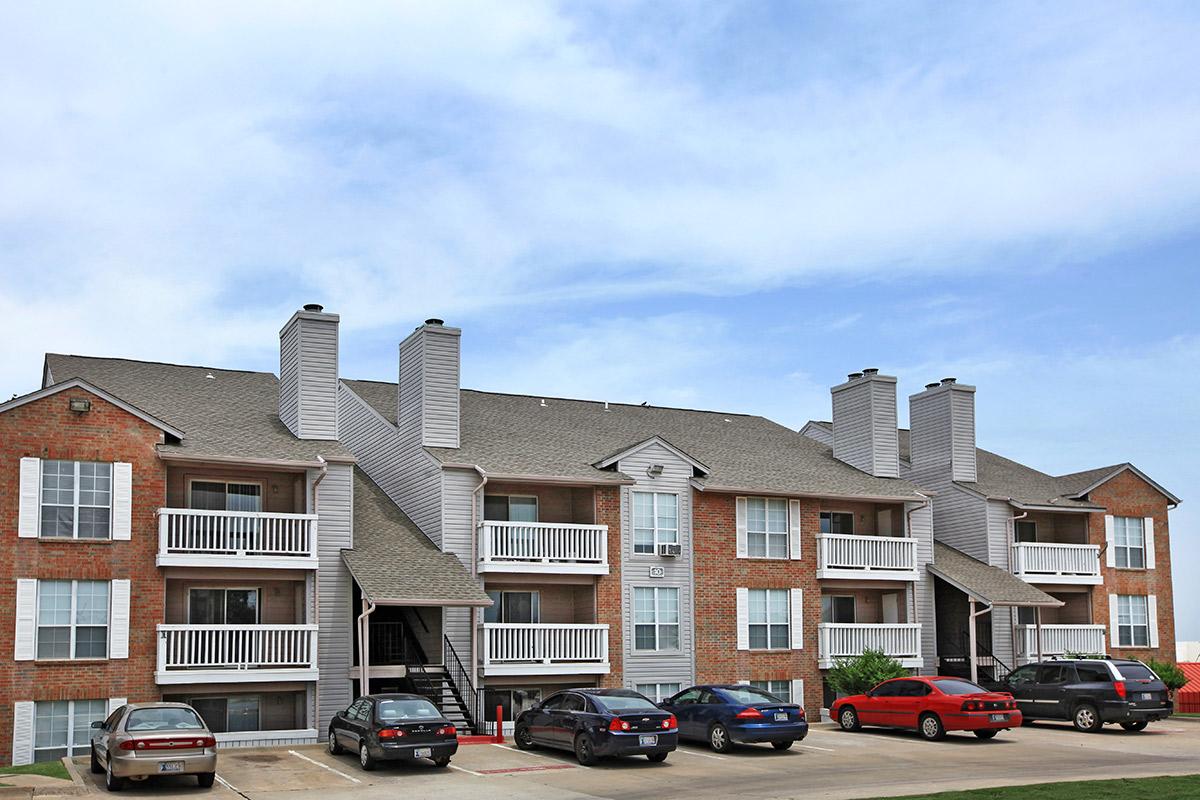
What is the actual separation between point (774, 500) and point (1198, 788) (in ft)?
56.1

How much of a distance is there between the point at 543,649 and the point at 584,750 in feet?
24.1

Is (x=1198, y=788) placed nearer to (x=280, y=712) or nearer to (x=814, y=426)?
(x=280, y=712)

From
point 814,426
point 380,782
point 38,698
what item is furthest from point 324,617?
point 814,426

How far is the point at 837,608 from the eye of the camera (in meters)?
37.6

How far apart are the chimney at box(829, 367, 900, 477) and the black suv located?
28.6 ft

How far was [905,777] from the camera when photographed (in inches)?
876

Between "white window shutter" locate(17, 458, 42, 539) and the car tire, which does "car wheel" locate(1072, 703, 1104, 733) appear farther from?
"white window shutter" locate(17, 458, 42, 539)

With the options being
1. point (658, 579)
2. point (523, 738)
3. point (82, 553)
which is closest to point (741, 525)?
point (658, 579)

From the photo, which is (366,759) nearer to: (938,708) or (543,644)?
(543,644)

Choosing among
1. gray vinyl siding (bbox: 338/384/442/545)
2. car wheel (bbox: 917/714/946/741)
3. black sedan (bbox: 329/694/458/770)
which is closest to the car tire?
black sedan (bbox: 329/694/458/770)

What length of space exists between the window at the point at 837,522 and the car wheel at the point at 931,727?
9477 millimetres

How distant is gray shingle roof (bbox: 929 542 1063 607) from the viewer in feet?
119

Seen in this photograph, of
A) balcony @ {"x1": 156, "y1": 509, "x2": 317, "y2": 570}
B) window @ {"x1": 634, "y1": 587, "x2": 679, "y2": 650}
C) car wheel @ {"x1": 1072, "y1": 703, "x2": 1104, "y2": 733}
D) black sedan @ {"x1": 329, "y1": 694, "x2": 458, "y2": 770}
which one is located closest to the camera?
black sedan @ {"x1": 329, "y1": 694, "x2": 458, "y2": 770}

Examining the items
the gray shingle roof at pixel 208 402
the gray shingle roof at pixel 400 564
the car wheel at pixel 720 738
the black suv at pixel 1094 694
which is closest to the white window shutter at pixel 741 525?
the black suv at pixel 1094 694
